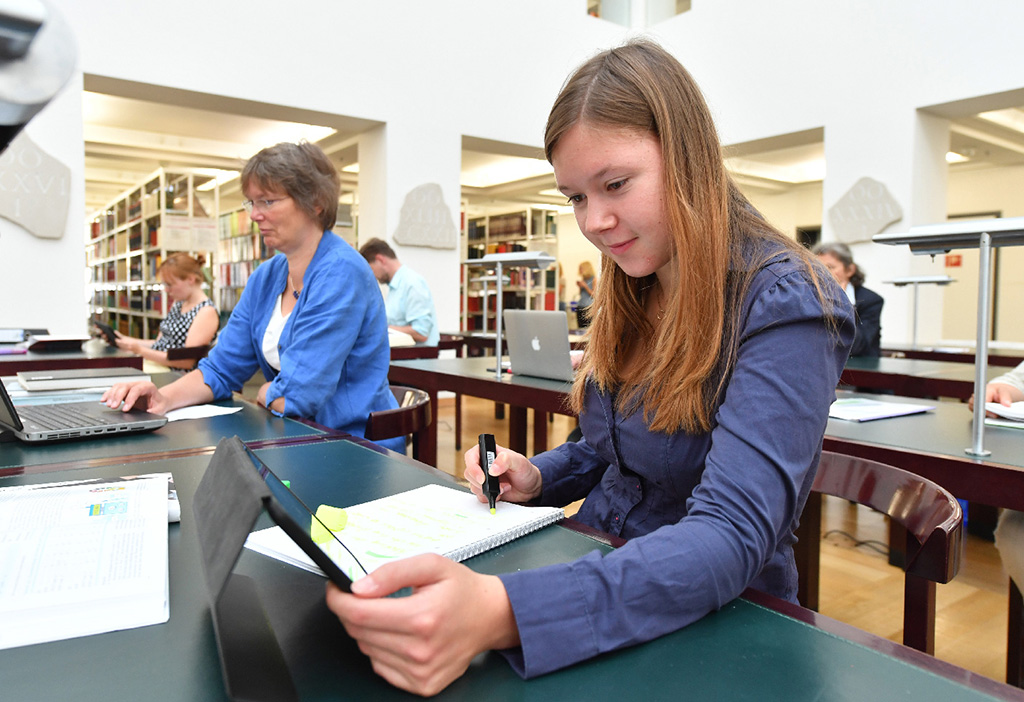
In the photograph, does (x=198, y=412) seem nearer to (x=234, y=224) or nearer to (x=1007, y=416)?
(x=1007, y=416)

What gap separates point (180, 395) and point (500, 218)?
28.8ft

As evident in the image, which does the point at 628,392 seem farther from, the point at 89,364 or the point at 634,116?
the point at 89,364

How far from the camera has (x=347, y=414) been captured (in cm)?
178

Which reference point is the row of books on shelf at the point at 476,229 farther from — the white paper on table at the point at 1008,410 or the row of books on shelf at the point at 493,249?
the white paper on table at the point at 1008,410

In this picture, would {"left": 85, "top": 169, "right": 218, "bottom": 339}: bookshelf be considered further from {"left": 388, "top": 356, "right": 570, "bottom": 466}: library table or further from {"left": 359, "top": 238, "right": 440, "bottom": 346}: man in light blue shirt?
{"left": 388, "top": 356, "right": 570, "bottom": 466}: library table

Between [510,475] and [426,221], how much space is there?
17.3ft

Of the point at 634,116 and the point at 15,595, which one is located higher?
the point at 634,116

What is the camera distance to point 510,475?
96 centimetres

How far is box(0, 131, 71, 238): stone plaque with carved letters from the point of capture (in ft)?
14.3

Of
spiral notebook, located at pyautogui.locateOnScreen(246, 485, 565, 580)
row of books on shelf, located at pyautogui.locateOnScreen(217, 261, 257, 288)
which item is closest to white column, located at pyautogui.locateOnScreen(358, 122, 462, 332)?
row of books on shelf, located at pyautogui.locateOnScreen(217, 261, 257, 288)

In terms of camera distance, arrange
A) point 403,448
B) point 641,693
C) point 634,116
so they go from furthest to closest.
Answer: point 403,448
point 634,116
point 641,693

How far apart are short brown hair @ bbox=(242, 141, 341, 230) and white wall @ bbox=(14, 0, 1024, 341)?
3318mm

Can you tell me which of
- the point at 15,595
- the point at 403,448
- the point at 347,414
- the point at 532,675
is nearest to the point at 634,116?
the point at 532,675

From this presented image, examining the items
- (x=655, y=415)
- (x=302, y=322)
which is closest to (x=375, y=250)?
(x=302, y=322)
